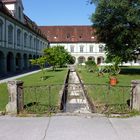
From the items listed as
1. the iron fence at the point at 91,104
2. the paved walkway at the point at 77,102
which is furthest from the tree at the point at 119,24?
the iron fence at the point at 91,104

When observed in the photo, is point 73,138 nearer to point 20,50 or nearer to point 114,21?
point 114,21

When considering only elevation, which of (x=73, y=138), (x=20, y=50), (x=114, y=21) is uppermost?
(x=114, y=21)

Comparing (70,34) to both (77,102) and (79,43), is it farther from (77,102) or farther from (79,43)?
(77,102)

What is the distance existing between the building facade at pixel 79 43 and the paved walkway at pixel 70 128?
253 ft

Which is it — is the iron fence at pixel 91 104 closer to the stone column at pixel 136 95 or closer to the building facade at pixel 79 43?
the stone column at pixel 136 95

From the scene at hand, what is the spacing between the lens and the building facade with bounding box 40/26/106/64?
284 feet

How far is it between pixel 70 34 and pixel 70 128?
265ft

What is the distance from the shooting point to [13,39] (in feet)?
129

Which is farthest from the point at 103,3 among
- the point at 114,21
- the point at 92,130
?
the point at 92,130

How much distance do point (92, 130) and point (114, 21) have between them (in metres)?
28.5

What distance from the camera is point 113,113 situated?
1005 cm

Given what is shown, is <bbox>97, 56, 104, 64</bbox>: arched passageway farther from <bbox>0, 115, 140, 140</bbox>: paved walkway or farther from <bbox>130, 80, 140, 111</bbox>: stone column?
<bbox>0, 115, 140, 140</bbox>: paved walkway

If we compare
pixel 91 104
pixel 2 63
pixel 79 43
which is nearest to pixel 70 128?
pixel 91 104

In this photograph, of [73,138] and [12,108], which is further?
[12,108]
